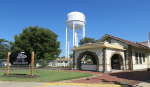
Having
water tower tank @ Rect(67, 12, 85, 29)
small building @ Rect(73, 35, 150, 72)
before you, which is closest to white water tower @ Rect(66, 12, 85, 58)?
water tower tank @ Rect(67, 12, 85, 29)

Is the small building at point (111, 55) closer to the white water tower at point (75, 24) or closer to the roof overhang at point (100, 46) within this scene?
the roof overhang at point (100, 46)

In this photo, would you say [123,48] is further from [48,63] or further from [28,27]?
[28,27]

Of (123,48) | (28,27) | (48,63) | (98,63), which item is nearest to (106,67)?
(98,63)

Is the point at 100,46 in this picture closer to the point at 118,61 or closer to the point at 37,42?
the point at 118,61

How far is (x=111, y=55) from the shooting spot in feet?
86.5

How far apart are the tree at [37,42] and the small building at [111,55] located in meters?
16.4

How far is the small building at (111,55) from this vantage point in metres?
25.6

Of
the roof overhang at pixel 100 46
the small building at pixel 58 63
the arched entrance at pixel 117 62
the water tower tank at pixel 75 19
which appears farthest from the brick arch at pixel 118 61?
the water tower tank at pixel 75 19

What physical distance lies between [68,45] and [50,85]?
42801mm

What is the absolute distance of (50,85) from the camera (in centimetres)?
1302

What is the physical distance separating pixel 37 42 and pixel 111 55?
23.6 m

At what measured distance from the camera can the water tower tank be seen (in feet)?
164

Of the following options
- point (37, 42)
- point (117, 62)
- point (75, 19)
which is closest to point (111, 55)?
point (117, 62)

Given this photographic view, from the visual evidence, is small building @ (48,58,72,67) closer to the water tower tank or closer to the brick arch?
the water tower tank
